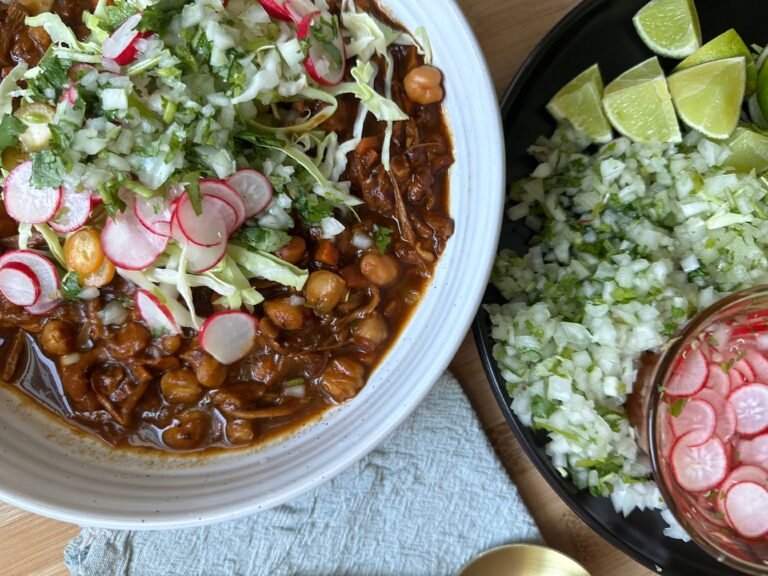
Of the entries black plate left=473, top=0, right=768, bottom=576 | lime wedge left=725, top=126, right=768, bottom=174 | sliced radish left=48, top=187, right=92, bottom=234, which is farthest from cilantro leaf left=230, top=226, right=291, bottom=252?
lime wedge left=725, top=126, right=768, bottom=174

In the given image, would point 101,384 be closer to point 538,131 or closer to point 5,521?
point 5,521

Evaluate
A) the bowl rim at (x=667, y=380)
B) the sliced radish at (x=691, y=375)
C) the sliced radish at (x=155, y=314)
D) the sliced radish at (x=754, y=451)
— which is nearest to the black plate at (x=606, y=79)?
the bowl rim at (x=667, y=380)

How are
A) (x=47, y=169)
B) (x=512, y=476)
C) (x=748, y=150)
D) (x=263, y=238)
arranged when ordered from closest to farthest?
1. (x=47, y=169)
2. (x=263, y=238)
3. (x=748, y=150)
4. (x=512, y=476)

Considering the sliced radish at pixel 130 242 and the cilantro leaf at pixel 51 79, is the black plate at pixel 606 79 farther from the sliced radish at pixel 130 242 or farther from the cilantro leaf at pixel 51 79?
the cilantro leaf at pixel 51 79

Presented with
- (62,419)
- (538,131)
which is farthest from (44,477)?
(538,131)

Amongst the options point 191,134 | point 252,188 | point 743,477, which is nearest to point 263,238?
point 252,188

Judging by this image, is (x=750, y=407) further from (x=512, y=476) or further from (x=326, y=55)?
(x=326, y=55)
